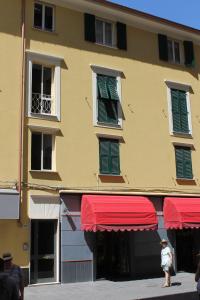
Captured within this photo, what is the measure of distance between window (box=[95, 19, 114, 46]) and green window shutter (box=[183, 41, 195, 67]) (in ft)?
15.4

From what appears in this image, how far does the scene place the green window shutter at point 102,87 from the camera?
827 inches

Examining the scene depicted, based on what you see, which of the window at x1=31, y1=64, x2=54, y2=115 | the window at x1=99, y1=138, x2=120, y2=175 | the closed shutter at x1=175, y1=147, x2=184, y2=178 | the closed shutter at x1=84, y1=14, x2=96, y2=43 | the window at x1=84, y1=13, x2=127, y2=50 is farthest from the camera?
the closed shutter at x1=175, y1=147, x2=184, y2=178

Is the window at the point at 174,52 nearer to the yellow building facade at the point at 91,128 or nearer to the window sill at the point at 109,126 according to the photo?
the yellow building facade at the point at 91,128

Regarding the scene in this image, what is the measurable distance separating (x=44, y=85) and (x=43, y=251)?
7.42 m

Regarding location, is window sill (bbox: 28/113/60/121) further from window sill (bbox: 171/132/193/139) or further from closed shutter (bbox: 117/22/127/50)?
window sill (bbox: 171/132/193/139)

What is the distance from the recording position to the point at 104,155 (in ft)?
68.1

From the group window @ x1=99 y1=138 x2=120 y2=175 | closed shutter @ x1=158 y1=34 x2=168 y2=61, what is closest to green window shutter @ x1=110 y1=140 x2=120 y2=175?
window @ x1=99 y1=138 x2=120 y2=175

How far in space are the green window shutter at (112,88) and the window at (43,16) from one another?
12.1 ft

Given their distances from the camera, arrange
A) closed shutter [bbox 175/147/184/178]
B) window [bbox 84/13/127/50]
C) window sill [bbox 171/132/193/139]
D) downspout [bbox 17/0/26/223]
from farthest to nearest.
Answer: window sill [bbox 171/132/193/139] < closed shutter [bbox 175/147/184/178] < window [bbox 84/13/127/50] < downspout [bbox 17/0/26/223]

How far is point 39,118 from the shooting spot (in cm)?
1934

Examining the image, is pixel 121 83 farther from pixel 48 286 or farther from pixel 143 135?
pixel 48 286

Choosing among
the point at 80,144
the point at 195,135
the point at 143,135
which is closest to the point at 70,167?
the point at 80,144

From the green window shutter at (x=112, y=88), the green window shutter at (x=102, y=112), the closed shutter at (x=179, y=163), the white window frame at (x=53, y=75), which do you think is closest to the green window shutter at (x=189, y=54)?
the closed shutter at (x=179, y=163)

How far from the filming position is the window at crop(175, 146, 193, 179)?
2294cm
